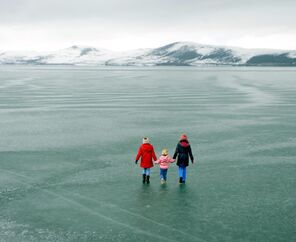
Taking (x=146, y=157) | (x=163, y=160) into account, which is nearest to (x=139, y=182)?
(x=146, y=157)

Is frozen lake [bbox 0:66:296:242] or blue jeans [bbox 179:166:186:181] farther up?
blue jeans [bbox 179:166:186:181]

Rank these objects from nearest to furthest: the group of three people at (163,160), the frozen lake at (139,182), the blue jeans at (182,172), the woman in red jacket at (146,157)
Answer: the frozen lake at (139,182) < the group of three people at (163,160) < the woman in red jacket at (146,157) < the blue jeans at (182,172)

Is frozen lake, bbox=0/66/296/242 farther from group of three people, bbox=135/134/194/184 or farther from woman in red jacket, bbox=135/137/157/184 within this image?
woman in red jacket, bbox=135/137/157/184

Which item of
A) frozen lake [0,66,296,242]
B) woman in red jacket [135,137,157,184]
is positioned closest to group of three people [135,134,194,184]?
woman in red jacket [135,137,157,184]

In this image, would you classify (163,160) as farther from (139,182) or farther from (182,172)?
(139,182)

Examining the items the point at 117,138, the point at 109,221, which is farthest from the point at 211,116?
the point at 109,221

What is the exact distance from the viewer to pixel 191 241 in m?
10.3

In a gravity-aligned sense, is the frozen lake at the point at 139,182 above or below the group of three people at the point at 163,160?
below

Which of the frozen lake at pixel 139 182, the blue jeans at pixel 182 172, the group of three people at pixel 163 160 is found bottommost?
the frozen lake at pixel 139 182

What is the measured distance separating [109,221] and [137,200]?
1893 millimetres

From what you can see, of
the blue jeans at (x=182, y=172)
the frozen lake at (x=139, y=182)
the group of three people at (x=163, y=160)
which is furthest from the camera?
the blue jeans at (x=182, y=172)

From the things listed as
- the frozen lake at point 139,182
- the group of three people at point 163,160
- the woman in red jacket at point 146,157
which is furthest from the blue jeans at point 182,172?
the woman in red jacket at point 146,157

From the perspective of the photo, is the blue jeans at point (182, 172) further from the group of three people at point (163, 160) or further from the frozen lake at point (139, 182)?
the frozen lake at point (139, 182)

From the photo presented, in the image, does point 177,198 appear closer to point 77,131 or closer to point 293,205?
point 293,205
